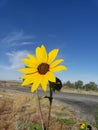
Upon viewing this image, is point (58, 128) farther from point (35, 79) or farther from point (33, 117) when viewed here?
point (35, 79)

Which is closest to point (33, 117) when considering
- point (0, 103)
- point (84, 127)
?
point (0, 103)

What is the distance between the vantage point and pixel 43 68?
6.81 feet

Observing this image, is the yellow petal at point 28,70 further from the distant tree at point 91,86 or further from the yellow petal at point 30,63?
the distant tree at point 91,86

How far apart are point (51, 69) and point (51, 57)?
3.2 inches

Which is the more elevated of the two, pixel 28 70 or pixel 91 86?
pixel 91 86

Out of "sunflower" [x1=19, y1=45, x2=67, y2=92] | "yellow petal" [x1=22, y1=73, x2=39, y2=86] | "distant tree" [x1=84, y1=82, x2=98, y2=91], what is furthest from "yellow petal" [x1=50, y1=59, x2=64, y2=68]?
"distant tree" [x1=84, y1=82, x2=98, y2=91]

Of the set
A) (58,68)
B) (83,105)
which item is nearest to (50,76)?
(58,68)

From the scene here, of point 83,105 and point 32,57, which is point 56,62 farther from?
point 83,105

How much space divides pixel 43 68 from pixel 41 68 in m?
0.02

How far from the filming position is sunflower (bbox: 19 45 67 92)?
1951 mm

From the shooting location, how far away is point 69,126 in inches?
289

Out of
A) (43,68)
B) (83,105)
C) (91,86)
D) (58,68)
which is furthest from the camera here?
(91,86)

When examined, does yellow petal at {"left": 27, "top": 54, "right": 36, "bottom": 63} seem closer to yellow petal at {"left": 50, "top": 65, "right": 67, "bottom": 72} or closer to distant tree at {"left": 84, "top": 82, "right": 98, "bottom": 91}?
yellow petal at {"left": 50, "top": 65, "right": 67, "bottom": 72}

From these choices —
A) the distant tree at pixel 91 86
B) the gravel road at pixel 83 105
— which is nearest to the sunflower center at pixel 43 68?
the gravel road at pixel 83 105
